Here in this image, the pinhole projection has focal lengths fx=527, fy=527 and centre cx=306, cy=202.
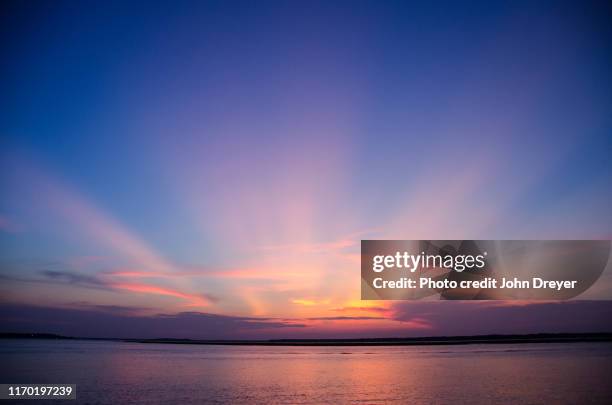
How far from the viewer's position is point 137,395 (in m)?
30.1

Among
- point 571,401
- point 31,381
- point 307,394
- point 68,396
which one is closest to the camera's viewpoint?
point 571,401

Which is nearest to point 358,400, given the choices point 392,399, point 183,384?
point 392,399

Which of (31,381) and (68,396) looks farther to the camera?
(31,381)

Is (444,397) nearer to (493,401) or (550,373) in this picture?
(493,401)

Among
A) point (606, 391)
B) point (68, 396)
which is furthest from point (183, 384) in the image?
point (606, 391)

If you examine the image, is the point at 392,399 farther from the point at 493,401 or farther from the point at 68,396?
the point at 68,396

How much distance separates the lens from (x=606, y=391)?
30094 mm

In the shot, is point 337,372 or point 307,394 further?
point 337,372

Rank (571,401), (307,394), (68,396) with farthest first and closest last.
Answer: (307,394) < (68,396) < (571,401)

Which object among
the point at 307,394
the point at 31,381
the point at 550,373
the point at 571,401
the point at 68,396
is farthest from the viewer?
the point at 550,373

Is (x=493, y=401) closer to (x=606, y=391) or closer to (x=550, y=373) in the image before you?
(x=606, y=391)

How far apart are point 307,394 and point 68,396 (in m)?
13.3

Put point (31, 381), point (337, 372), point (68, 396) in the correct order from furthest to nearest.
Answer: point (337, 372) < point (31, 381) < point (68, 396)

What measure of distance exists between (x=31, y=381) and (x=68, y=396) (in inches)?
346
